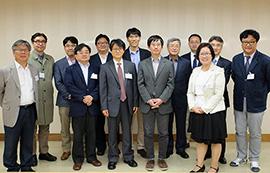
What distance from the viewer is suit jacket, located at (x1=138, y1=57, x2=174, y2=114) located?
15.3 feet

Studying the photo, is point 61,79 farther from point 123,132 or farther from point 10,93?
point 123,132

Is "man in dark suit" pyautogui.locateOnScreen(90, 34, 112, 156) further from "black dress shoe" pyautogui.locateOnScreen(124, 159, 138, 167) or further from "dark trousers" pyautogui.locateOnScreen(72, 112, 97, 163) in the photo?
"black dress shoe" pyautogui.locateOnScreen(124, 159, 138, 167)

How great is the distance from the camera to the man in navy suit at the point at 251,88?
4.57 meters

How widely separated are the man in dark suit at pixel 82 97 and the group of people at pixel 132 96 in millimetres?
13

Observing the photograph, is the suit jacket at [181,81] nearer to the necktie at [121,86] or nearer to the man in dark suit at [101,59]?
the necktie at [121,86]

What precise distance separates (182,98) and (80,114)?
1.41m

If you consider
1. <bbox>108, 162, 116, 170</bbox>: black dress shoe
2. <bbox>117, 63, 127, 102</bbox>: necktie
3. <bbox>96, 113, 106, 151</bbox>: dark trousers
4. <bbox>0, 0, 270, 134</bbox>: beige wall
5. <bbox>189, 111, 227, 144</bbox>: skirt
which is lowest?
<bbox>108, 162, 116, 170</bbox>: black dress shoe

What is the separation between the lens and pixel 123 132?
4840mm

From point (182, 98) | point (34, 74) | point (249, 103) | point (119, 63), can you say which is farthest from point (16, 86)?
point (249, 103)

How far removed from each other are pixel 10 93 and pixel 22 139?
0.61 m

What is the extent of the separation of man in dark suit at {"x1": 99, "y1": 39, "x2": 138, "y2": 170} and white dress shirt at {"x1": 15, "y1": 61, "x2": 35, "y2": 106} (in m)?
0.86

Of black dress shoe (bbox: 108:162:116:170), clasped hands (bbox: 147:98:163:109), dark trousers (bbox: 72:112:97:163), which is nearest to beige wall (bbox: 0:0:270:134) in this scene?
clasped hands (bbox: 147:98:163:109)

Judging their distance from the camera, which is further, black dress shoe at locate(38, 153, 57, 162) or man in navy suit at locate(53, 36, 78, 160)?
black dress shoe at locate(38, 153, 57, 162)

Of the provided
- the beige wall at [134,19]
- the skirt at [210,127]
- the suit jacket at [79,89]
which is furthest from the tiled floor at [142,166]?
the beige wall at [134,19]
